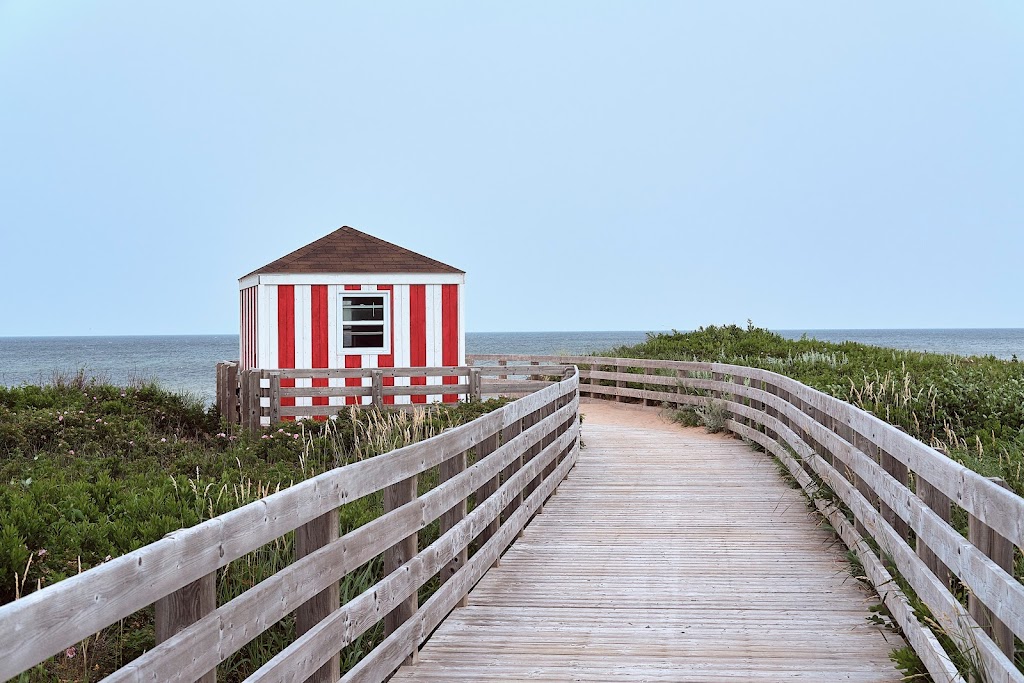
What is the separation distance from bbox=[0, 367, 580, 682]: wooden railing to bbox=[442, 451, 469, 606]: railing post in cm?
1

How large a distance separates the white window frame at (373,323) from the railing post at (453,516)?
37.3 ft

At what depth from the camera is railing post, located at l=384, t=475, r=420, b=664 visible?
4836 mm

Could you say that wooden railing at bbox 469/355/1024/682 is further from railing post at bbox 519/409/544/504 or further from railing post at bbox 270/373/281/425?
railing post at bbox 270/373/281/425

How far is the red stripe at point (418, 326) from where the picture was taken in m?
17.5

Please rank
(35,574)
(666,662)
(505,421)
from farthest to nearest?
1. (505,421)
2. (35,574)
3. (666,662)

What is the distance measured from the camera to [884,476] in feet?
19.9

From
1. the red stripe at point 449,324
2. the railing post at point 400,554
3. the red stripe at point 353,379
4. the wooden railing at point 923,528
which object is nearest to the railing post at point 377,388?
the red stripe at point 353,379

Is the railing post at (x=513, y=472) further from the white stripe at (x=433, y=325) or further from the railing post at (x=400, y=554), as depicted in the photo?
the white stripe at (x=433, y=325)

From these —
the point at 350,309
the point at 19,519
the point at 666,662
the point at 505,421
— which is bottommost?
the point at 666,662

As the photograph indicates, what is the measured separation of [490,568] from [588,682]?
223 centimetres

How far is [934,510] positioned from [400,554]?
8.65 feet

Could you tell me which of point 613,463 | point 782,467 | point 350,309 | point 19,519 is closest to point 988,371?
point 782,467

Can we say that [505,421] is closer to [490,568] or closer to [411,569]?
[490,568]

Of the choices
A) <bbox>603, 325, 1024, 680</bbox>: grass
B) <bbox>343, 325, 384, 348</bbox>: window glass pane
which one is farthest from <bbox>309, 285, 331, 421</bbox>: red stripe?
<bbox>603, 325, 1024, 680</bbox>: grass
